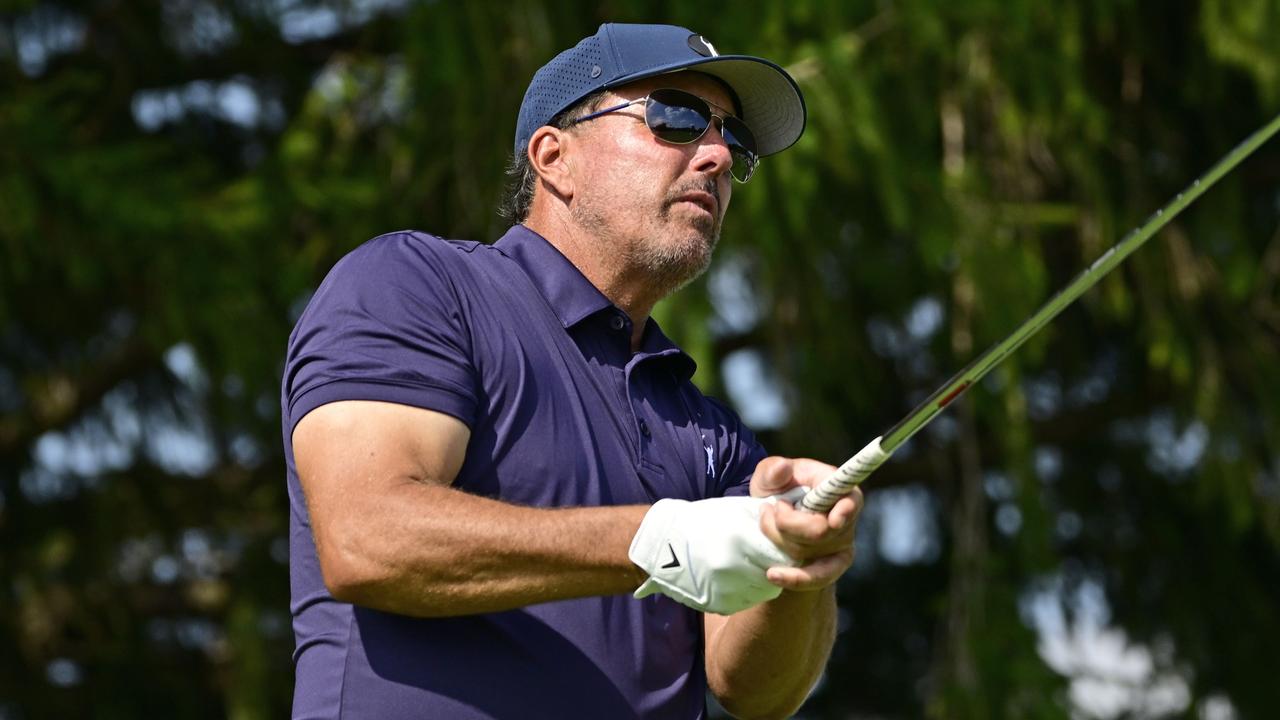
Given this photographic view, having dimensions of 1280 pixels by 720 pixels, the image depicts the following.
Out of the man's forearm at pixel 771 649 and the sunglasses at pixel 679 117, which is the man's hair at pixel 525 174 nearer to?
the sunglasses at pixel 679 117

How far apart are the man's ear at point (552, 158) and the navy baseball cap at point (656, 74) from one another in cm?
2

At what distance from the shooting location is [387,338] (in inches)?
94.4

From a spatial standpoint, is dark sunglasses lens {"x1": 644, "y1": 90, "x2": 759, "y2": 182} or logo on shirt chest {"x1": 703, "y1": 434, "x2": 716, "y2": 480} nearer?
logo on shirt chest {"x1": 703, "y1": 434, "x2": 716, "y2": 480}

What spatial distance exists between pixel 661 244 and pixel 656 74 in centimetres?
28

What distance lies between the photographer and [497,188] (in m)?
6.47

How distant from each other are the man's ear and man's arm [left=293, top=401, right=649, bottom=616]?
32.8 inches

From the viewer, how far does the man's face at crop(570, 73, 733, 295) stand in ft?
9.57

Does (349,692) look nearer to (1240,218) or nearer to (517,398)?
(517,398)

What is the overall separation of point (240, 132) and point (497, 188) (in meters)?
2.61

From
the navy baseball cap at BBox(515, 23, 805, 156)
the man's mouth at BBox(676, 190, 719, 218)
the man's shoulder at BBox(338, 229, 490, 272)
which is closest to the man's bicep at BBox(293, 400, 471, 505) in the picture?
the man's shoulder at BBox(338, 229, 490, 272)

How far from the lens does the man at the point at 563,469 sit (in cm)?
223

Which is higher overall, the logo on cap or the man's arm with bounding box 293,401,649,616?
the logo on cap

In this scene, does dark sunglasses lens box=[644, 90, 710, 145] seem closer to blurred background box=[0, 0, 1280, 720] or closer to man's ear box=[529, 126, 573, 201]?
man's ear box=[529, 126, 573, 201]

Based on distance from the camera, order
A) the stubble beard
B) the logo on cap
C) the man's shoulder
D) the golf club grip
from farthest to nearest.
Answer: the logo on cap < the stubble beard < the man's shoulder < the golf club grip
